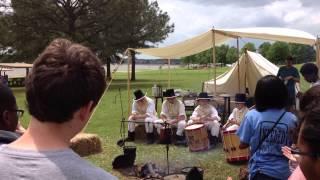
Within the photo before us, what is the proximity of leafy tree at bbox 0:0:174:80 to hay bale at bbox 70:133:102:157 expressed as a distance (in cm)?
2825

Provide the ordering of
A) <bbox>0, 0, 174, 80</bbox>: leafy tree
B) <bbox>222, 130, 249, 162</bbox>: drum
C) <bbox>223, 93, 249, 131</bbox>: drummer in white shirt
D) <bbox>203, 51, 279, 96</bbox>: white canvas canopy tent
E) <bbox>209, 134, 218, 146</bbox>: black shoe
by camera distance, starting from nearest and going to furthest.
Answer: <bbox>222, 130, 249, 162</bbox>: drum → <bbox>223, 93, 249, 131</bbox>: drummer in white shirt → <bbox>209, 134, 218, 146</bbox>: black shoe → <bbox>203, 51, 279, 96</bbox>: white canvas canopy tent → <bbox>0, 0, 174, 80</bbox>: leafy tree

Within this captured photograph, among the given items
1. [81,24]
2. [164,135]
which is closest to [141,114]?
[164,135]

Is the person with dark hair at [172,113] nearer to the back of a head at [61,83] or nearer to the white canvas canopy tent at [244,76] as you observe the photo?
the white canvas canopy tent at [244,76]

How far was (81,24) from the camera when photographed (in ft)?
135

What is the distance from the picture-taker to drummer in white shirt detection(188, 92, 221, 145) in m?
11.1

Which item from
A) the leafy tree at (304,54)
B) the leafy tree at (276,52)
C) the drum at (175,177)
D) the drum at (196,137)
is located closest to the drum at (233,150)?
the drum at (196,137)

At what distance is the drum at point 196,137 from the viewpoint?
10.3 metres

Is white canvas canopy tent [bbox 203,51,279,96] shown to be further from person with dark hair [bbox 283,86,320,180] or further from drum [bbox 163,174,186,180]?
person with dark hair [bbox 283,86,320,180]

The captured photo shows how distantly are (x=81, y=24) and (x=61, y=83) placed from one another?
40546 mm

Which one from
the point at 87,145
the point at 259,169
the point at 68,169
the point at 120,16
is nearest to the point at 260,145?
the point at 259,169

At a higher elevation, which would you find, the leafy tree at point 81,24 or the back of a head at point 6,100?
the leafy tree at point 81,24

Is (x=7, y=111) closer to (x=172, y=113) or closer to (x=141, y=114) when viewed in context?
(x=172, y=113)

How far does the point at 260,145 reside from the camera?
3.62 meters

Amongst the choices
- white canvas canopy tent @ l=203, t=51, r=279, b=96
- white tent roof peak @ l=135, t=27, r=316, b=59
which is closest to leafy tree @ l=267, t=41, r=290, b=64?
white canvas canopy tent @ l=203, t=51, r=279, b=96
